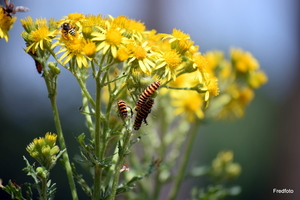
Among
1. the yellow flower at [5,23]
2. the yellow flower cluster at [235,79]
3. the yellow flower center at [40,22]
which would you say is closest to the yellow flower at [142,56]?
the yellow flower center at [40,22]

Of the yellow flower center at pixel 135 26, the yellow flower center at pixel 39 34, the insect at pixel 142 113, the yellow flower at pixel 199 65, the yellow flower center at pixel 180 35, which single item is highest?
the yellow flower center at pixel 135 26

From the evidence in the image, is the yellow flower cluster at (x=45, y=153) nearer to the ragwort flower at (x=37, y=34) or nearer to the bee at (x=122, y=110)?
the bee at (x=122, y=110)

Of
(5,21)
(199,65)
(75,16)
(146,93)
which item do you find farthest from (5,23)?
(199,65)

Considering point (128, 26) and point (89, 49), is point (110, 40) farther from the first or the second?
point (128, 26)

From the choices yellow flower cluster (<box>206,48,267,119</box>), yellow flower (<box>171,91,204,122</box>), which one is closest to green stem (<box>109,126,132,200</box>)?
yellow flower (<box>171,91,204,122</box>)

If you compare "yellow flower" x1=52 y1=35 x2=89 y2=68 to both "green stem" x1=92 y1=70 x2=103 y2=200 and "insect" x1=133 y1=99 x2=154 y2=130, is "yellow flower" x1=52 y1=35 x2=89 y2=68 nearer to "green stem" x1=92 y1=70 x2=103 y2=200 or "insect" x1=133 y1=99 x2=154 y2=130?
"green stem" x1=92 y1=70 x2=103 y2=200

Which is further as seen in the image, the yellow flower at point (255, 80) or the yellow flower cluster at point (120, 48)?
the yellow flower at point (255, 80)

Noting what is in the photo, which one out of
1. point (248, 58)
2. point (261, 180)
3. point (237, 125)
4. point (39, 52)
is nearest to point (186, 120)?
point (248, 58)
